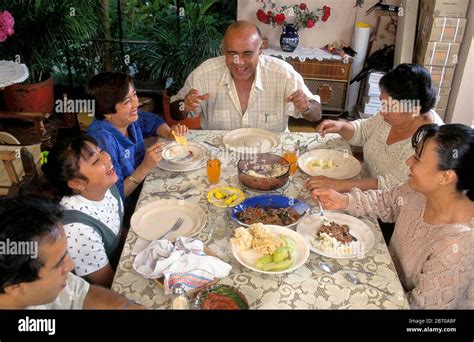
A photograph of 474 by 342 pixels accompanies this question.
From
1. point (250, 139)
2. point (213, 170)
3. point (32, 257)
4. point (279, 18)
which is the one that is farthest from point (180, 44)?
point (32, 257)

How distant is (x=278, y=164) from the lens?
225 cm

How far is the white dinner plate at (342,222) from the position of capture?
5.56 ft

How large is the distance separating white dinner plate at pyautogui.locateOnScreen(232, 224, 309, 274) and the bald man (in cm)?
117

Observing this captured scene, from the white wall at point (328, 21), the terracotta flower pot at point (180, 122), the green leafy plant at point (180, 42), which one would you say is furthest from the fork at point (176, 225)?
the white wall at point (328, 21)

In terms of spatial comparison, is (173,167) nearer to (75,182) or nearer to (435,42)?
(75,182)

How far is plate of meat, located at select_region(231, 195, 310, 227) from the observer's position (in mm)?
1862

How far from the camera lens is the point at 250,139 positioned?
102 inches

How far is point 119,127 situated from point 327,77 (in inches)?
109

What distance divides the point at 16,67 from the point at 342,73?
2.97m

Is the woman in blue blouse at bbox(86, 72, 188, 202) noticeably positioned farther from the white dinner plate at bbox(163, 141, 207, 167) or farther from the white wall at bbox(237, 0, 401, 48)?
the white wall at bbox(237, 0, 401, 48)

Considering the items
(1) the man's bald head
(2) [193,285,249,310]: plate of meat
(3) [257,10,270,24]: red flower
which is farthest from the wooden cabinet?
(2) [193,285,249,310]: plate of meat

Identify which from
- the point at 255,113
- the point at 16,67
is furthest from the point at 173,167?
the point at 16,67

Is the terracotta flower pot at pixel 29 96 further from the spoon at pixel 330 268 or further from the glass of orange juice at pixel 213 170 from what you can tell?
the spoon at pixel 330 268
